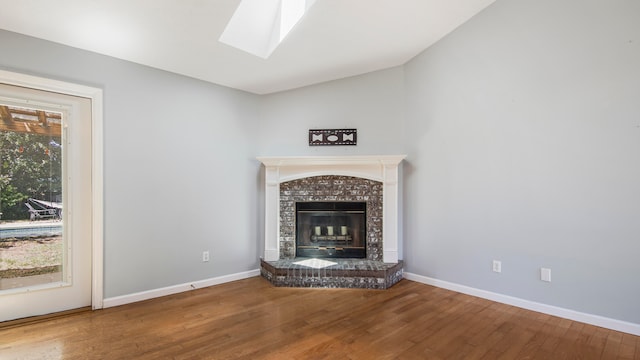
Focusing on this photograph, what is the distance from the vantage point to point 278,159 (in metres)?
3.87

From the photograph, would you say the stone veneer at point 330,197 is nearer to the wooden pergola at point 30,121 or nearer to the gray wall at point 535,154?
the gray wall at point 535,154

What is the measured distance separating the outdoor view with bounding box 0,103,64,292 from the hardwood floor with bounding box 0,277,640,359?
491 mm

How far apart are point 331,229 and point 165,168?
7.36 feet

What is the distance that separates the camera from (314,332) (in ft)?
7.95

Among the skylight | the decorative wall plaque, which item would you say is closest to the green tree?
the skylight

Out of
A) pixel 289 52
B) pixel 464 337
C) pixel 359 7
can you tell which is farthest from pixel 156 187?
pixel 464 337

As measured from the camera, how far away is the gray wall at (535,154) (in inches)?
97.9

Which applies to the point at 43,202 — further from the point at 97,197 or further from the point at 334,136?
the point at 334,136

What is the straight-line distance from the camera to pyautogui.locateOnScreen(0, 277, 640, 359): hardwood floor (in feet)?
6.98

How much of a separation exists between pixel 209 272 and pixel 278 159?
64.8 inches

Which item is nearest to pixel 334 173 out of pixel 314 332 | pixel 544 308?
pixel 314 332

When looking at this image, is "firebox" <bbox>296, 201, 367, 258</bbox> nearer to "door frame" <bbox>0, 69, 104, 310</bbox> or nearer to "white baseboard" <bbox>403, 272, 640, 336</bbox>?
"white baseboard" <bbox>403, 272, 640, 336</bbox>

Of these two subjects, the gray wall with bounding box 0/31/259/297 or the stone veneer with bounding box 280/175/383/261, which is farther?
the stone veneer with bounding box 280/175/383/261

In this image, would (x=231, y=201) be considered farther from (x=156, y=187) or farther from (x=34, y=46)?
(x=34, y=46)
